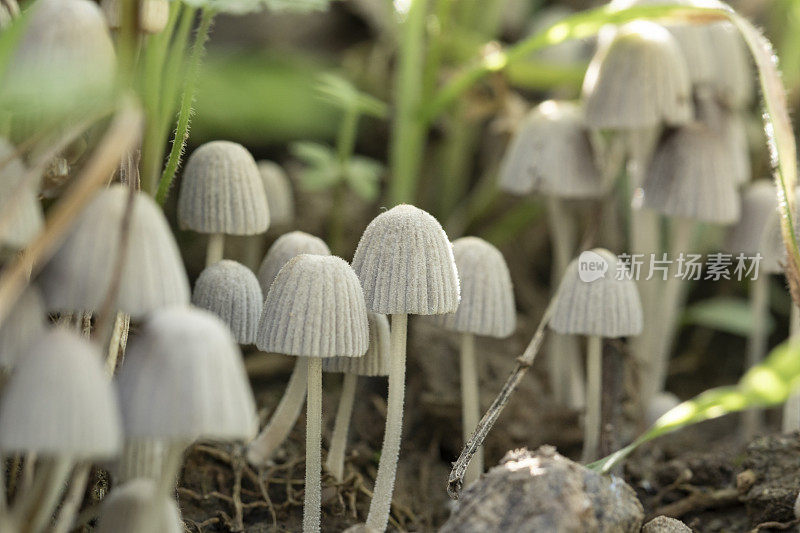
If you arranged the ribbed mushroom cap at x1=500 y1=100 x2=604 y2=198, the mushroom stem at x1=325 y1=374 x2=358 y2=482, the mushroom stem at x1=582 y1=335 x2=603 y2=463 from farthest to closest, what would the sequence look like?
the ribbed mushroom cap at x1=500 y1=100 x2=604 y2=198 → the mushroom stem at x1=582 y1=335 x2=603 y2=463 → the mushroom stem at x1=325 y1=374 x2=358 y2=482

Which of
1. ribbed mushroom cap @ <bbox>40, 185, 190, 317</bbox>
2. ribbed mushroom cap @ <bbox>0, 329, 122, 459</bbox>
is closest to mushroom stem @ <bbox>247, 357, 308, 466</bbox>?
ribbed mushroom cap @ <bbox>40, 185, 190, 317</bbox>

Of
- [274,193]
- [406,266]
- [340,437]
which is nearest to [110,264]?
[406,266]

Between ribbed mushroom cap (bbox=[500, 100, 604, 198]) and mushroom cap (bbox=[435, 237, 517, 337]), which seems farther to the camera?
ribbed mushroom cap (bbox=[500, 100, 604, 198])

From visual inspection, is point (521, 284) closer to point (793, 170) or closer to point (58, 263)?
point (793, 170)

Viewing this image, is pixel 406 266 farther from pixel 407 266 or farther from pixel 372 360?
pixel 372 360

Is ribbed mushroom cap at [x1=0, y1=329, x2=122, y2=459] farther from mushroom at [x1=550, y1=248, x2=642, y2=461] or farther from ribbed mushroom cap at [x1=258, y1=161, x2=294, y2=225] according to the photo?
ribbed mushroom cap at [x1=258, y1=161, x2=294, y2=225]
